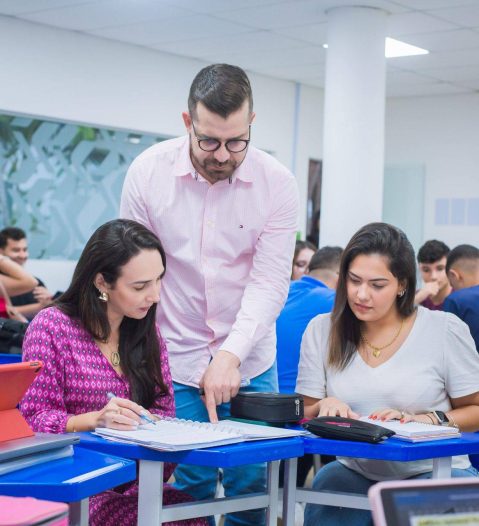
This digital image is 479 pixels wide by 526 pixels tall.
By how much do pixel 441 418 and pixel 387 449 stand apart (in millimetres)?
431

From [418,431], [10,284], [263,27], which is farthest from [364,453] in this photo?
[263,27]

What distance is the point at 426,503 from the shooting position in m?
0.86

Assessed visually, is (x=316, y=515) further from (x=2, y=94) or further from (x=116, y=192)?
(x=116, y=192)

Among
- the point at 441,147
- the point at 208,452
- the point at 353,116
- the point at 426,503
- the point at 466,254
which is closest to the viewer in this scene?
the point at 426,503

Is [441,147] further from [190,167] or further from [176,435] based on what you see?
[176,435]

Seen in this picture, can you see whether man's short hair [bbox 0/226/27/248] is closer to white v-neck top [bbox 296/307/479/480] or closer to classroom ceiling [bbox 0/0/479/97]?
classroom ceiling [bbox 0/0/479/97]

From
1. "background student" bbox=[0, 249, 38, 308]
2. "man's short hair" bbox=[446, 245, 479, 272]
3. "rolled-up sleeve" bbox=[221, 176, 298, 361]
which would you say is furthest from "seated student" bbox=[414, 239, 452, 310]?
"rolled-up sleeve" bbox=[221, 176, 298, 361]

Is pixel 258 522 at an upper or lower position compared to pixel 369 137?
lower

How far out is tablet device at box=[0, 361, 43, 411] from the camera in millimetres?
1742

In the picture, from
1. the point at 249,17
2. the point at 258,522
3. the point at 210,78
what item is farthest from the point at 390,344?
the point at 249,17

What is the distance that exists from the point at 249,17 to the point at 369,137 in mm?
1190

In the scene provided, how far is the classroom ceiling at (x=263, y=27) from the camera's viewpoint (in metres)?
6.29

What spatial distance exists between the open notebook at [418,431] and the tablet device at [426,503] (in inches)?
54.3

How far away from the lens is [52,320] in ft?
7.98
